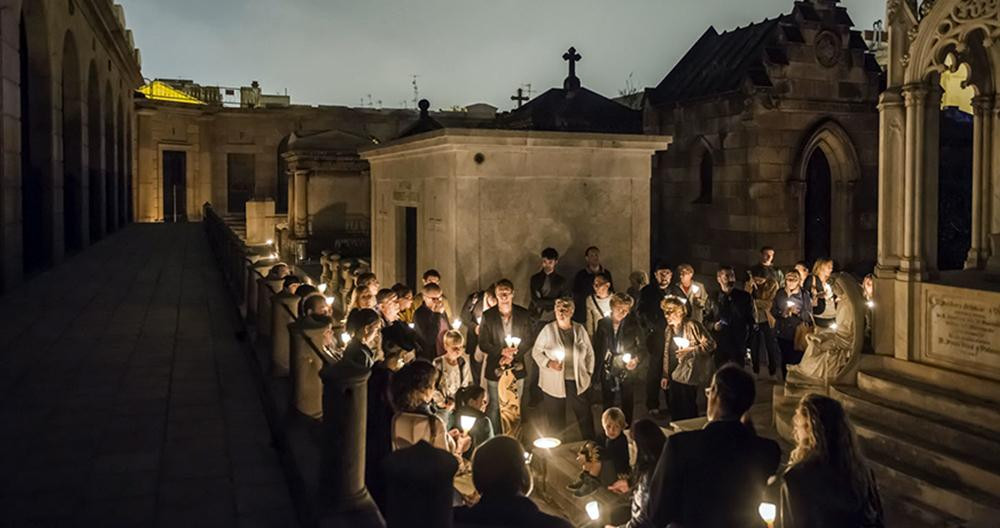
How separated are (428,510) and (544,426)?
4.94 m

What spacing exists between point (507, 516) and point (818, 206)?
17048 millimetres

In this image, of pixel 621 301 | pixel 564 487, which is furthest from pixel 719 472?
pixel 621 301

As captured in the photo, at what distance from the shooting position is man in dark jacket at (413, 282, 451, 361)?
8289 millimetres

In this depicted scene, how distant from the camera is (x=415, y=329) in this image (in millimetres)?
8273

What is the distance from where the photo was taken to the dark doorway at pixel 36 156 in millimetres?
16844

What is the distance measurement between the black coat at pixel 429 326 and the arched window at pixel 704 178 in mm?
12137

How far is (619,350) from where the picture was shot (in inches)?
336

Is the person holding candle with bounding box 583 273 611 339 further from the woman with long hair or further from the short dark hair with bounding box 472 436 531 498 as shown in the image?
the short dark hair with bounding box 472 436 531 498

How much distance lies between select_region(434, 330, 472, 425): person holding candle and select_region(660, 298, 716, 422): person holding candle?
87.3 inches

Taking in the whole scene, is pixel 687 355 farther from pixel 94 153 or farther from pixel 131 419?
pixel 94 153

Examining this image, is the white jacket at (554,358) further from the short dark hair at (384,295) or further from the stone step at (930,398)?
the stone step at (930,398)

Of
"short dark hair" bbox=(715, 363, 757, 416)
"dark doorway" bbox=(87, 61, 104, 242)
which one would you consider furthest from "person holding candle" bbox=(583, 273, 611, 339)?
"dark doorway" bbox=(87, 61, 104, 242)

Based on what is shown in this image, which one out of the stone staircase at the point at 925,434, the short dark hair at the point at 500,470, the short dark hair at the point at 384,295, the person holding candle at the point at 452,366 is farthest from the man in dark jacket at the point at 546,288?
the short dark hair at the point at 500,470

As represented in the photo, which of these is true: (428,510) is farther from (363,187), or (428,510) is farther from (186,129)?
(186,129)
